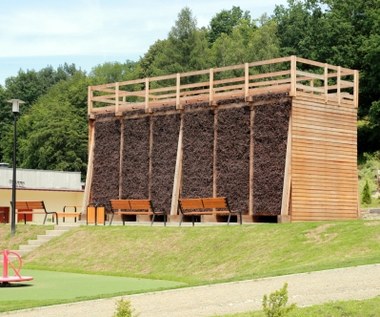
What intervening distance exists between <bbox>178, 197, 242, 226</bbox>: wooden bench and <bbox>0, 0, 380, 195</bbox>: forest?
21155mm

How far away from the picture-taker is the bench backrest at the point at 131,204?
32.4 metres

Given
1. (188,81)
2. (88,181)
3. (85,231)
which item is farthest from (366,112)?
(85,231)

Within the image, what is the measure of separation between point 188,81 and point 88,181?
4137cm

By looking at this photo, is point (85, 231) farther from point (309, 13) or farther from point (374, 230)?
point (309, 13)

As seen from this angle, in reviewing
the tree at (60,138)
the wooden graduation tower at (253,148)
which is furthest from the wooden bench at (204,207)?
the tree at (60,138)

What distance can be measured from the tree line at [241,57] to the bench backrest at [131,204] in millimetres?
30792

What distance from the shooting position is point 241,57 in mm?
73312

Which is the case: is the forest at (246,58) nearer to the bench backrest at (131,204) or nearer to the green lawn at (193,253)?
the bench backrest at (131,204)

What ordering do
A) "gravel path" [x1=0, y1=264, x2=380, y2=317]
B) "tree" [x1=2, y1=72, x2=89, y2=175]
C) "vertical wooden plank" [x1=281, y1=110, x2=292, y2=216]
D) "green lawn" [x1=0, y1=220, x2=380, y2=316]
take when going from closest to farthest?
1. "gravel path" [x1=0, y1=264, x2=380, y2=317]
2. "green lawn" [x1=0, y1=220, x2=380, y2=316]
3. "vertical wooden plank" [x1=281, y1=110, x2=292, y2=216]
4. "tree" [x1=2, y1=72, x2=89, y2=175]

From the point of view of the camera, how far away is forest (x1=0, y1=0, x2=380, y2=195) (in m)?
64.8

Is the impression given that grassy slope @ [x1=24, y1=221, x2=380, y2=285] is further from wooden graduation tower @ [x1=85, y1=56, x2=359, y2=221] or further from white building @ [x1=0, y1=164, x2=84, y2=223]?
white building @ [x1=0, y1=164, x2=84, y2=223]

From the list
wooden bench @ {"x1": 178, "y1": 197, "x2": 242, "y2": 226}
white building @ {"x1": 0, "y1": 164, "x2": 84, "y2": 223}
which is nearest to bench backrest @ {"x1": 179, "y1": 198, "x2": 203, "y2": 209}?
wooden bench @ {"x1": 178, "y1": 197, "x2": 242, "y2": 226}

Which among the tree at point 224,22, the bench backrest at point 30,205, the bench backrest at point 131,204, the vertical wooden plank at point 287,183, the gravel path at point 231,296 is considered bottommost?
the gravel path at point 231,296

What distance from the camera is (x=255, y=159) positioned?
101ft
